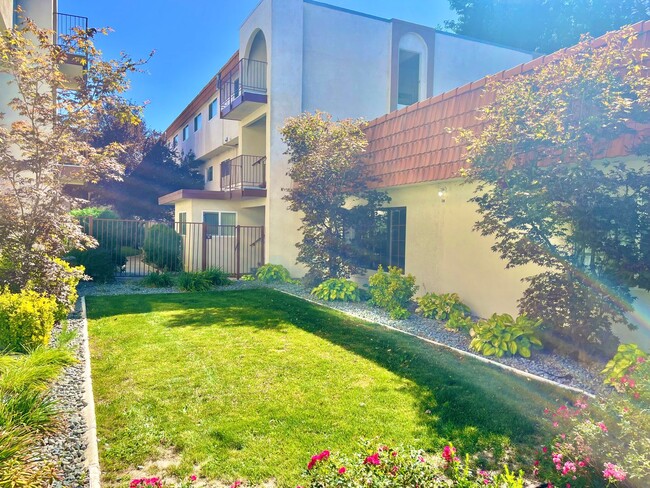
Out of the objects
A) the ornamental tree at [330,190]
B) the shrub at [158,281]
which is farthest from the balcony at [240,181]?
the ornamental tree at [330,190]

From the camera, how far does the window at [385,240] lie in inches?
442

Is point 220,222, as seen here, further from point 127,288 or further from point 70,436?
point 70,436

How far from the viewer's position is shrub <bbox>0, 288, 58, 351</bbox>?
5633 mm

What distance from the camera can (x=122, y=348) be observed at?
6.54m

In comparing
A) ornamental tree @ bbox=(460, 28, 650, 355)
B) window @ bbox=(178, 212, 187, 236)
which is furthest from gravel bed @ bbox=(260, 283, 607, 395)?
window @ bbox=(178, 212, 187, 236)

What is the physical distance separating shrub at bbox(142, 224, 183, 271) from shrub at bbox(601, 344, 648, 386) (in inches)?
608

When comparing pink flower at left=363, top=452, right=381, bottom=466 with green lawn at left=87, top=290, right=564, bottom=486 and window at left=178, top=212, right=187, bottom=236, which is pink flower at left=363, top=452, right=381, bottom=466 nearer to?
green lawn at left=87, top=290, right=564, bottom=486

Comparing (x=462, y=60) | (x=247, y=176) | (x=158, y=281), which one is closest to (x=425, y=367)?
(x=158, y=281)

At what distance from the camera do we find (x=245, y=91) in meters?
15.4

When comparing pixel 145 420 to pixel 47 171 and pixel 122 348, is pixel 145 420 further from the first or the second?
pixel 47 171

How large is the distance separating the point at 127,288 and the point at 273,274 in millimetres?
4635

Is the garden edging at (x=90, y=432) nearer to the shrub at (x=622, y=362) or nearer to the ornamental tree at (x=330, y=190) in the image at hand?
the shrub at (x=622, y=362)

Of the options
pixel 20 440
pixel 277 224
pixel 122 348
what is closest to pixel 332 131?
pixel 277 224

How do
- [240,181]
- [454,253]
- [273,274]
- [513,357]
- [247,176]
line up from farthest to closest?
[247,176]
[240,181]
[273,274]
[454,253]
[513,357]
